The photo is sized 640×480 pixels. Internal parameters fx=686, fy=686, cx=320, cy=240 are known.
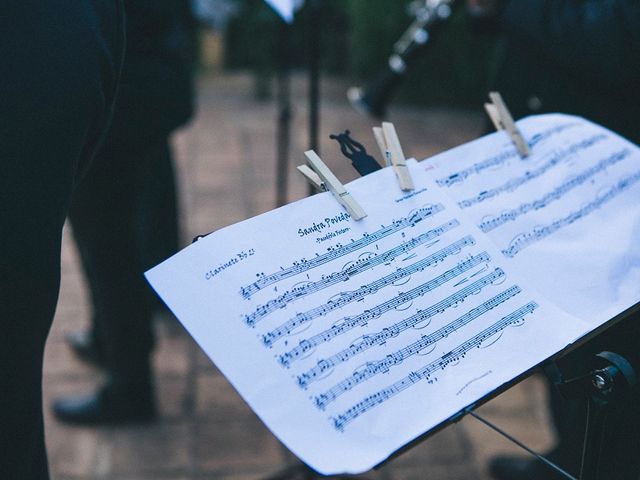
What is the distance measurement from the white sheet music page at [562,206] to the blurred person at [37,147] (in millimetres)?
426

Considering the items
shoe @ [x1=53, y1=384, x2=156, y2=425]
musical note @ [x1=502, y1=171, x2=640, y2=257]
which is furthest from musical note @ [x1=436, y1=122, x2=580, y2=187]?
shoe @ [x1=53, y1=384, x2=156, y2=425]

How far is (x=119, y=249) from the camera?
57.6 inches

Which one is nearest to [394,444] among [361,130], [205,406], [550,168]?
[550,168]

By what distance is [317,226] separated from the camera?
764mm

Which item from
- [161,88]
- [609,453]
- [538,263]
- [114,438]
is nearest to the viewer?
[538,263]

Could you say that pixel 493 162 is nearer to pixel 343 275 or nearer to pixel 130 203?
pixel 343 275

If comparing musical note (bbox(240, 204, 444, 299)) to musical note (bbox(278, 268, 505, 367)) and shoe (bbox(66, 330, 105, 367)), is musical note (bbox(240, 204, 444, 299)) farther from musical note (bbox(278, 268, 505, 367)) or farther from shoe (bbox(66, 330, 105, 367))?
shoe (bbox(66, 330, 105, 367))

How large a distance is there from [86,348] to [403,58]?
1.15 metres

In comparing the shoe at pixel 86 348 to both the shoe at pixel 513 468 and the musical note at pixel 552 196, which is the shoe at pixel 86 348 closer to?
the shoe at pixel 513 468

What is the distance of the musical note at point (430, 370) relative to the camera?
67 centimetres

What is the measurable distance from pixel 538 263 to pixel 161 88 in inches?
32.7

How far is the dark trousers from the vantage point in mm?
Result: 1378

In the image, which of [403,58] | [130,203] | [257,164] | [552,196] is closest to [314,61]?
[403,58]

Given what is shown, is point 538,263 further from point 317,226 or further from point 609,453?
point 609,453
